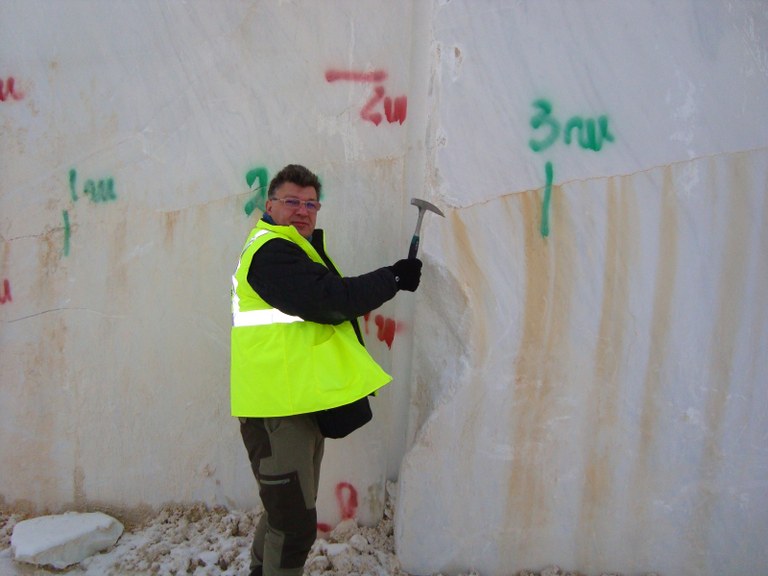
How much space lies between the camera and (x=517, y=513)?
7.23ft

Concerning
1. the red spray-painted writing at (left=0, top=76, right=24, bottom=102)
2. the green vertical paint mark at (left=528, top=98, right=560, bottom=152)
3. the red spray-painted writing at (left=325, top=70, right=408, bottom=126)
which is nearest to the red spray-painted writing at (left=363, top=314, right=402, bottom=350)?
the red spray-painted writing at (left=325, top=70, right=408, bottom=126)

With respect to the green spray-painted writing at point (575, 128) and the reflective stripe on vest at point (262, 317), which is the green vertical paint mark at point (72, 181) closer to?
the reflective stripe on vest at point (262, 317)

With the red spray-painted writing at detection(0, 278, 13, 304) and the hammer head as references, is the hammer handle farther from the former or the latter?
the red spray-painted writing at detection(0, 278, 13, 304)

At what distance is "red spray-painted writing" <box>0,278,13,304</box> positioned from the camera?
258 cm

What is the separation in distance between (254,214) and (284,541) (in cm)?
122

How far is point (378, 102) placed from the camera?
2.38 m

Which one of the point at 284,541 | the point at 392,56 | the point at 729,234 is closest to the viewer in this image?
the point at 284,541

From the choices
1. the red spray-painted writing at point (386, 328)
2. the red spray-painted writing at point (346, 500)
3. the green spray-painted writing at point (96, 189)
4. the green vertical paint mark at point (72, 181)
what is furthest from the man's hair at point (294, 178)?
the red spray-painted writing at point (346, 500)

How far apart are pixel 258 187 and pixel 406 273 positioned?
32.9 inches

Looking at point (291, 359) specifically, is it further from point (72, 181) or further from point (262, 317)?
point (72, 181)

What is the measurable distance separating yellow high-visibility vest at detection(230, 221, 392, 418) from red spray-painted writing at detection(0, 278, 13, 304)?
129cm

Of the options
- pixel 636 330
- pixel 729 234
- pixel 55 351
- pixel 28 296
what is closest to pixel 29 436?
pixel 55 351

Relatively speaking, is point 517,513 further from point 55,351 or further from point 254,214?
point 55,351

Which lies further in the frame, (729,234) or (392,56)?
(392,56)
